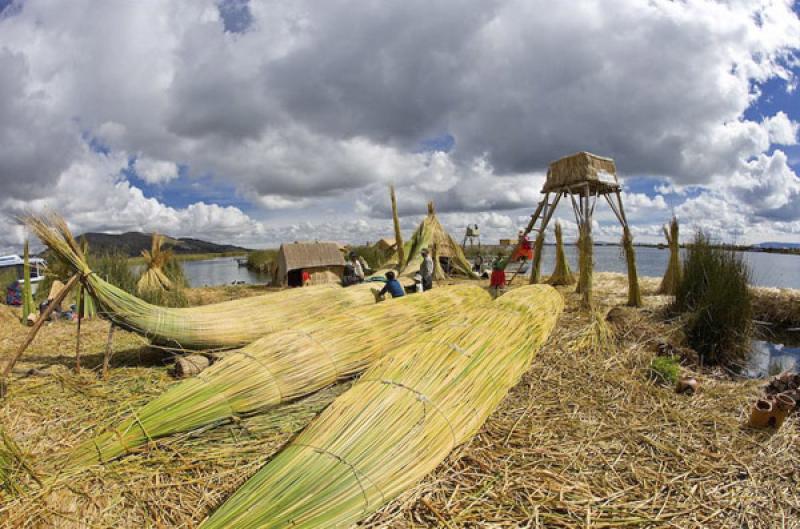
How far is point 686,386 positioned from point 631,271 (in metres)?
4.28

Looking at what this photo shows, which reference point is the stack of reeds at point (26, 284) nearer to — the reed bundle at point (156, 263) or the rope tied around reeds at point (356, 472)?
the reed bundle at point (156, 263)

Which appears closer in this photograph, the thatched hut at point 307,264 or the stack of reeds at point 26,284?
the stack of reeds at point 26,284

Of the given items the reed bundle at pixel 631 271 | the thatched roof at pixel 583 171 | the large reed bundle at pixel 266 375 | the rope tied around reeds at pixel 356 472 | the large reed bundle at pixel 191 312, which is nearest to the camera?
the rope tied around reeds at pixel 356 472

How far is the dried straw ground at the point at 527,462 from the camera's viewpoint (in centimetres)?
207

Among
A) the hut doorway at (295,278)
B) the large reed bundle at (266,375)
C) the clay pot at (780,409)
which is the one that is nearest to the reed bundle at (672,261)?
the clay pot at (780,409)

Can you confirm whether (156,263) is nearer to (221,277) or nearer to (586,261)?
(586,261)

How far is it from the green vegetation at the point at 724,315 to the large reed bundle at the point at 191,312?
4.80 m

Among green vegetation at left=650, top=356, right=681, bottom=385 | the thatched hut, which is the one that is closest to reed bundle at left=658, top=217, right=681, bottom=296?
green vegetation at left=650, top=356, right=681, bottom=385

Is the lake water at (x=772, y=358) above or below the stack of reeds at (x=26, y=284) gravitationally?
below

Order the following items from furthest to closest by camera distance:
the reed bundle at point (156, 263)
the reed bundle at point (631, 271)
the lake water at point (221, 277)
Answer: the lake water at point (221, 277)
the reed bundle at point (156, 263)
the reed bundle at point (631, 271)

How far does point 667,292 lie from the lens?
8703 millimetres

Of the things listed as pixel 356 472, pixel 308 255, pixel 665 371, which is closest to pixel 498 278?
pixel 665 371

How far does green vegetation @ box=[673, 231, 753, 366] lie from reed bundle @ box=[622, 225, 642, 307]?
1249 millimetres

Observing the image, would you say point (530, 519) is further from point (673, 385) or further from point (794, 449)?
point (673, 385)
